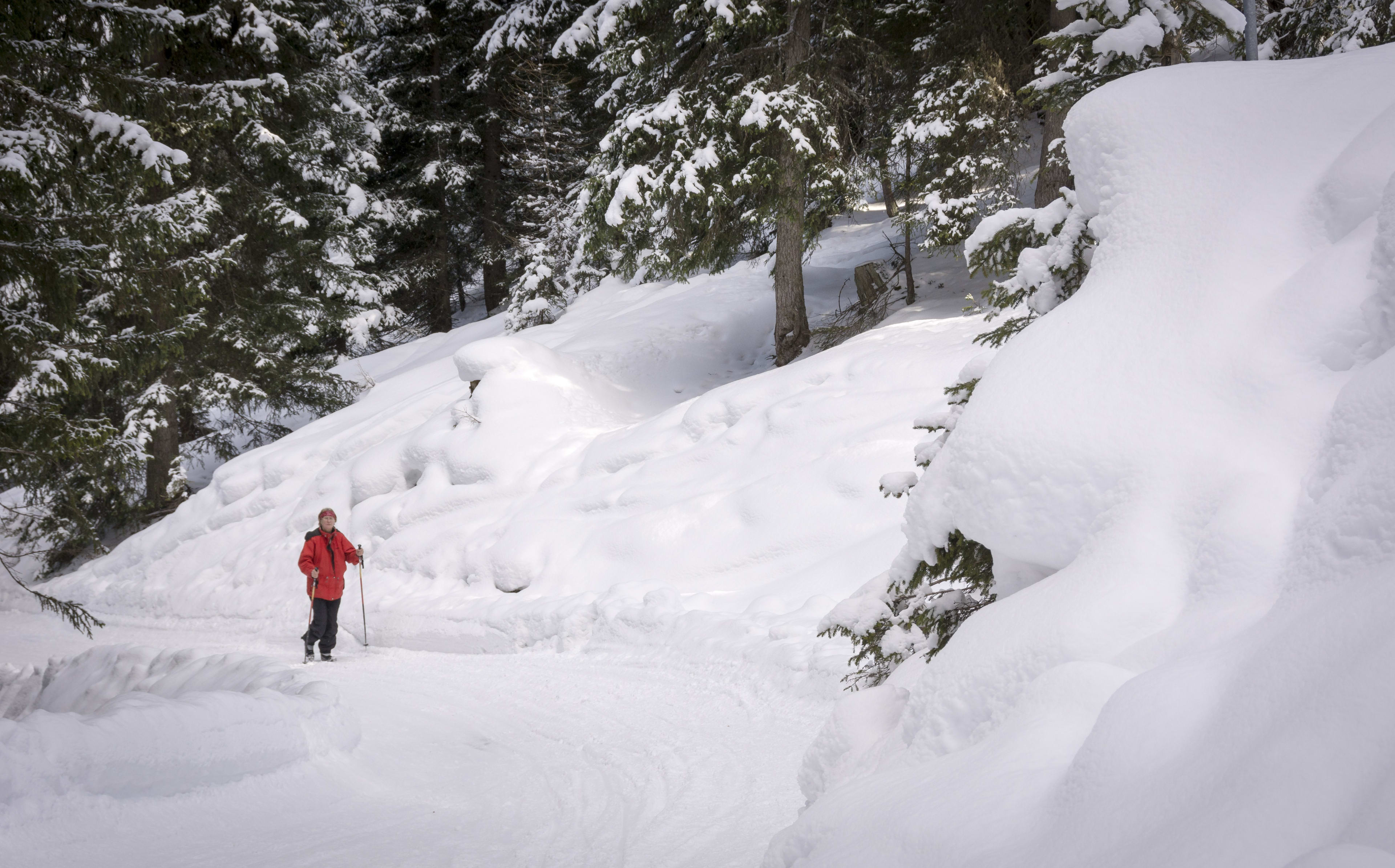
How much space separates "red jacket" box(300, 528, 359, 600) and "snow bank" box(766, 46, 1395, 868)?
692 cm

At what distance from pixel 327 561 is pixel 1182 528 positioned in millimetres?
8127

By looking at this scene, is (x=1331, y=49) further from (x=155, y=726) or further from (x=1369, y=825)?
(x=155, y=726)

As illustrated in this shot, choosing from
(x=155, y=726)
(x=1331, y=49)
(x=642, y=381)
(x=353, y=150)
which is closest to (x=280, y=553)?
(x=642, y=381)

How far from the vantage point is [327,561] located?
8.67 metres

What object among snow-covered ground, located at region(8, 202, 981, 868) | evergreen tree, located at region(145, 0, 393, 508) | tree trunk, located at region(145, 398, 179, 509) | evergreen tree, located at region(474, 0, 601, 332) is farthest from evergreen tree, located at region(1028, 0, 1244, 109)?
tree trunk, located at region(145, 398, 179, 509)

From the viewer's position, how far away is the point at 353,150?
62.0 feet

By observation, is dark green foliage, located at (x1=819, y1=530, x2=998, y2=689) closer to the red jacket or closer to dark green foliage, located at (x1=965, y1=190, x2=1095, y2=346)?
dark green foliage, located at (x1=965, y1=190, x2=1095, y2=346)

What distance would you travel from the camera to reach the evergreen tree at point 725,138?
12.0 m

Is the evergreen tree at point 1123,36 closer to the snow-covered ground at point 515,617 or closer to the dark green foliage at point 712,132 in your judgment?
the snow-covered ground at point 515,617

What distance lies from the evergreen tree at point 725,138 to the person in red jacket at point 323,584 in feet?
19.2

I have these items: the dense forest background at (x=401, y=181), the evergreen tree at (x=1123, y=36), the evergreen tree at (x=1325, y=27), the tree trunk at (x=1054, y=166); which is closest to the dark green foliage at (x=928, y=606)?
the dense forest background at (x=401, y=181)

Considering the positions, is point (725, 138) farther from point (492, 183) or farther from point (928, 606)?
point (492, 183)

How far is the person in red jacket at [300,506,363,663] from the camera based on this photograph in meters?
8.53

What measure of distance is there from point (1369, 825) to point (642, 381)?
1296 centimetres
